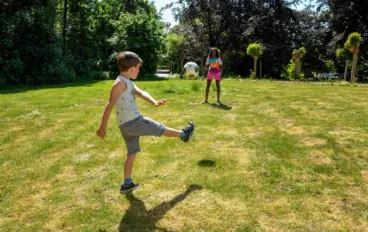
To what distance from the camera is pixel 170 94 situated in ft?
38.3

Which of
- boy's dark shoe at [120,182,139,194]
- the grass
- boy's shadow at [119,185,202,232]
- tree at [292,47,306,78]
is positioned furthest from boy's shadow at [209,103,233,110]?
tree at [292,47,306,78]

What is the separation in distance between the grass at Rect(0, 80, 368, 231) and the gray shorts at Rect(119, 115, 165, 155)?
0.61 m

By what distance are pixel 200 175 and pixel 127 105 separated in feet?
4.79

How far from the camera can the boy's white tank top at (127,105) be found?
372 centimetres

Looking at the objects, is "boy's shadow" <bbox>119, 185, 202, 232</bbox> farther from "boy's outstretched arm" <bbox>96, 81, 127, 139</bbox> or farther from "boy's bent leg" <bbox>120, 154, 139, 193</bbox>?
"boy's outstretched arm" <bbox>96, 81, 127, 139</bbox>

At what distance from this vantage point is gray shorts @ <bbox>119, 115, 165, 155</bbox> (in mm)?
3789

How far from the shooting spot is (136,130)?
3.80m

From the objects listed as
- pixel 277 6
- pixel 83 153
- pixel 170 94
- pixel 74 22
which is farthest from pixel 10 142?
pixel 277 6

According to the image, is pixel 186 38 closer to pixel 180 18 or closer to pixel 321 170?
pixel 180 18

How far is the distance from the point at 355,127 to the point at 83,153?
5.44m

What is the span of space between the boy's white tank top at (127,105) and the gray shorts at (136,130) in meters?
0.06

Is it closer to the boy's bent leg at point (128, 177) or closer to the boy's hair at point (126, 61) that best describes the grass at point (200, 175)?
the boy's bent leg at point (128, 177)

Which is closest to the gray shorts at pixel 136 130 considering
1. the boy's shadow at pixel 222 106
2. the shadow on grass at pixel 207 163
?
the shadow on grass at pixel 207 163

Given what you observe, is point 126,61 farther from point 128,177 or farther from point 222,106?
point 222,106
